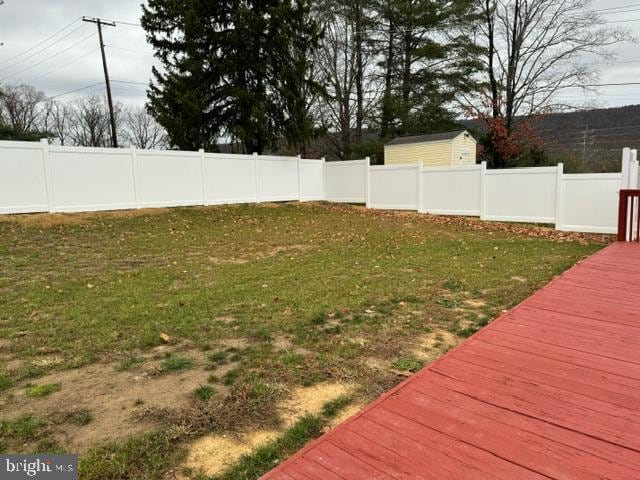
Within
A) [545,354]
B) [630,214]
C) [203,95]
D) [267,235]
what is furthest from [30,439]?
[203,95]

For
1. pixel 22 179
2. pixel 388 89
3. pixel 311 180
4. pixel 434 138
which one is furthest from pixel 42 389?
pixel 388 89

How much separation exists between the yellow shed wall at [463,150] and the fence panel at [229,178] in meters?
9.43

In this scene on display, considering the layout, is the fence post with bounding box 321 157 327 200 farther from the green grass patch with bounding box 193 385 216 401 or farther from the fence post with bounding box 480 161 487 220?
the green grass patch with bounding box 193 385 216 401

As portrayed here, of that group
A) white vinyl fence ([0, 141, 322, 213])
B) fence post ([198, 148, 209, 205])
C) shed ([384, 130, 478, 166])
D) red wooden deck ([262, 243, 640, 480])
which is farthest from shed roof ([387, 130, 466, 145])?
red wooden deck ([262, 243, 640, 480])

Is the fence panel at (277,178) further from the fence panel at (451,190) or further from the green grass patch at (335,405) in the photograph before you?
the green grass patch at (335,405)

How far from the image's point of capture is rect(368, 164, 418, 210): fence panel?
50.1ft

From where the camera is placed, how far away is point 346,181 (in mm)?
17781

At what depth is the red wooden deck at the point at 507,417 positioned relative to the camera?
1.88 m

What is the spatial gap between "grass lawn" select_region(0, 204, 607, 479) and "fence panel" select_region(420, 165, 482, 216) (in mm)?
4804

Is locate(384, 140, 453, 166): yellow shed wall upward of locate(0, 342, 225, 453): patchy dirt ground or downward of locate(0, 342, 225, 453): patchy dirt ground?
upward

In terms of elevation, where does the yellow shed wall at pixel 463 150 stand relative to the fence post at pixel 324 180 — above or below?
above

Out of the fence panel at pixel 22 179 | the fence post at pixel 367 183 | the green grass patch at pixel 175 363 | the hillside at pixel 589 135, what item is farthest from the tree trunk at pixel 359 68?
the green grass patch at pixel 175 363

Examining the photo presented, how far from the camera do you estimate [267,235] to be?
10.4 metres

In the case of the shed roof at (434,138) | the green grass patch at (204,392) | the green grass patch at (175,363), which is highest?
the shed roof at (434,138)
